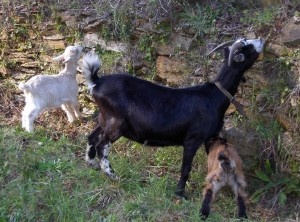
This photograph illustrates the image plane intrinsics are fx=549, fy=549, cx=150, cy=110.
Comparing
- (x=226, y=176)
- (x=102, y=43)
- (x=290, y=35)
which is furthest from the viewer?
(x=102, y=43)

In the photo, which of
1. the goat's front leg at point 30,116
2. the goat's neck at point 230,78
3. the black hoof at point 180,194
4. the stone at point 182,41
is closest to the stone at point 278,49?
the goat's neck at point 230,78

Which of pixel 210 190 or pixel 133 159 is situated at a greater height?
pixel 210 190

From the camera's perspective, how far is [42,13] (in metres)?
7.59

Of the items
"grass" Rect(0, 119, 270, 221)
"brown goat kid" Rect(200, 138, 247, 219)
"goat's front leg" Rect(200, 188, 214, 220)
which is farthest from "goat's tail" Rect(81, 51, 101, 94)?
"goat's front leg" Rect(200, 188, 214, 220)

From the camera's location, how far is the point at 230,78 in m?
5.51

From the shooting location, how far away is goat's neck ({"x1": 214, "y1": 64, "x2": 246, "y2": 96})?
217 inches

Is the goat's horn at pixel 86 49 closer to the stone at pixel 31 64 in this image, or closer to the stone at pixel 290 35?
the stone at pixel 31 64

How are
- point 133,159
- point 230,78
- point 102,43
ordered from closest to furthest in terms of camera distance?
point 230,78, point 133,159, point 102,43

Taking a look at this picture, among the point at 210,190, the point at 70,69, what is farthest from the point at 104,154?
the point at 70,69

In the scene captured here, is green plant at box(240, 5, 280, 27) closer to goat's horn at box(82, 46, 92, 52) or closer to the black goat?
the black goat

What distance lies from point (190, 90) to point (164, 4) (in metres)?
1.68

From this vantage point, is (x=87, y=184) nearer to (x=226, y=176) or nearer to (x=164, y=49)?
(x=226, y=176)

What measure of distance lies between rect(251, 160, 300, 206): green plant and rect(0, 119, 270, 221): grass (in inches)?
13.5

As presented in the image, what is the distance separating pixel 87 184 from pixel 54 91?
161cm
